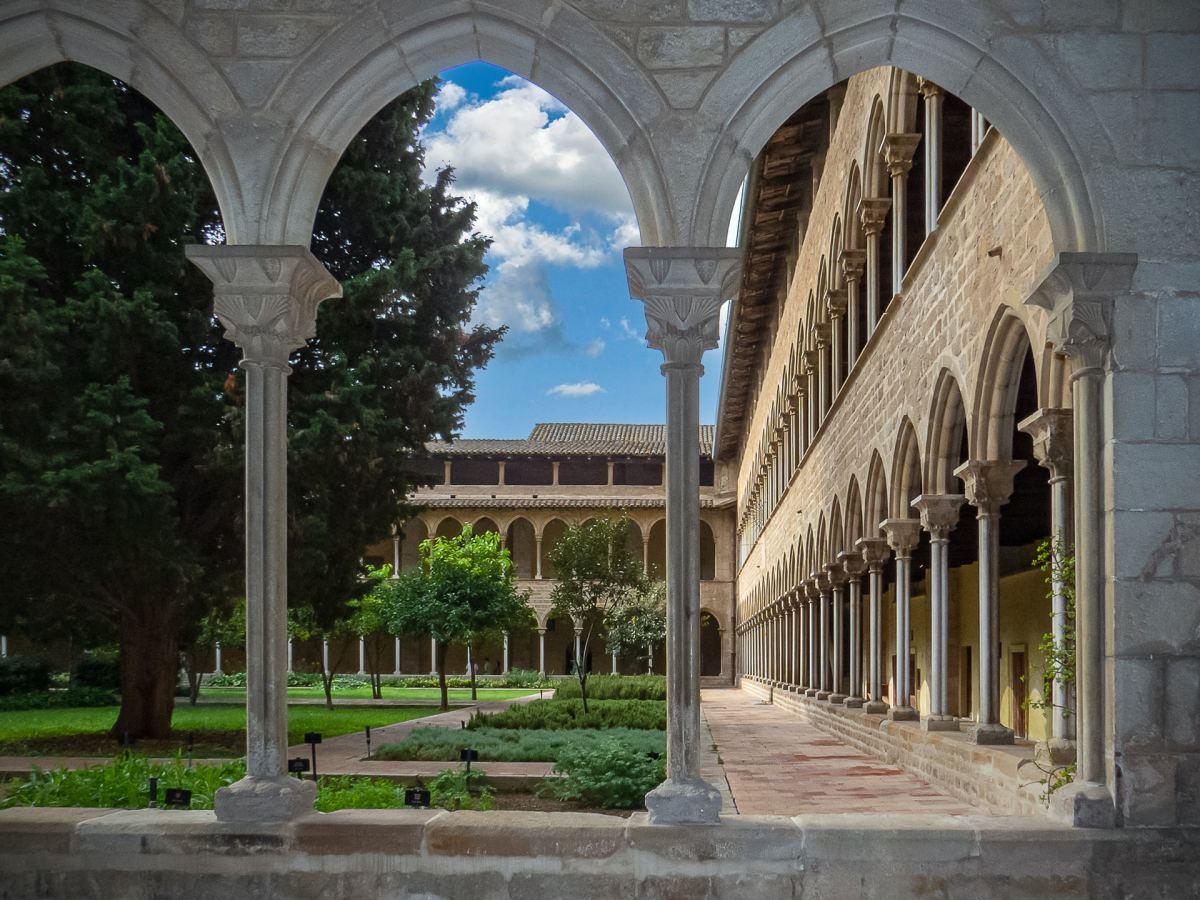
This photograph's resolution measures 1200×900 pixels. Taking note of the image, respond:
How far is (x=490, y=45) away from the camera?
17.8 feet

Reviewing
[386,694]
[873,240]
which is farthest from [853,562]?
[386,694]

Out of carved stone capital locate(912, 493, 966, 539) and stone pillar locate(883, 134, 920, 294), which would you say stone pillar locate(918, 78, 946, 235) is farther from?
carved stone capital locate(912, 493, 966, 539)

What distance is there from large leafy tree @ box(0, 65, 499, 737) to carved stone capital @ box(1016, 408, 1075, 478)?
783cm

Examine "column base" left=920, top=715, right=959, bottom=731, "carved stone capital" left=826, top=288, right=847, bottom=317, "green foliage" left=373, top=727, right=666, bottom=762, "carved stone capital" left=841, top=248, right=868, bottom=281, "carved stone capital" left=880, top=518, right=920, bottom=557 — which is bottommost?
"green foliage" left=373, top=727, right=666, bottom=762

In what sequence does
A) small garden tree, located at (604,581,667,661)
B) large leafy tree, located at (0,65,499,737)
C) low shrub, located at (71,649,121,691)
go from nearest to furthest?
large leafy tree, located at (0,65,499,737), low shrub, located at (71,649,121,691), small garden tree, located at (604,581,667,661)

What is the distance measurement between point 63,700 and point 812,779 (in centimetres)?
2089

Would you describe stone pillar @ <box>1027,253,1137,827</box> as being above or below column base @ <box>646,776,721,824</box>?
above

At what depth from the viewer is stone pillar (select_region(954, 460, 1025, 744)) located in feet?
31.7

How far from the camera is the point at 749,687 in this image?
1567 inches

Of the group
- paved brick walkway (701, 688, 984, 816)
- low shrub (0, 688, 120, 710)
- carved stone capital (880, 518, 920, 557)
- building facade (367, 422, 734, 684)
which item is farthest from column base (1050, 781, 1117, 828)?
building facade (367, 422, 734, 684)

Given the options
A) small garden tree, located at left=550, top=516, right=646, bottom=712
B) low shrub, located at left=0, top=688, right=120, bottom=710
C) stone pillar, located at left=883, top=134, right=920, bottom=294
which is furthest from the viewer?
low shrub, located at left=0, top=688, right=120, bottom=710

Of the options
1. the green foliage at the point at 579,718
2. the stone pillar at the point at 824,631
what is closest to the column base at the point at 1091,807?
the green foliage at the point at 579,718

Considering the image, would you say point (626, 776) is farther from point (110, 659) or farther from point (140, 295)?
point (110, 659)

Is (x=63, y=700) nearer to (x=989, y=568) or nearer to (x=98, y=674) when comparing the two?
(x=98, y=674)
